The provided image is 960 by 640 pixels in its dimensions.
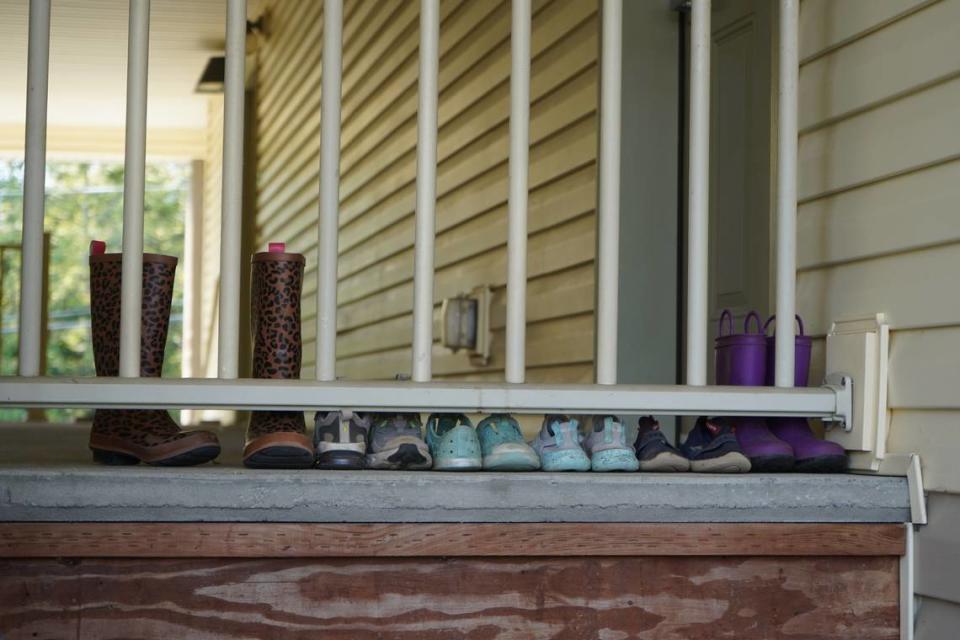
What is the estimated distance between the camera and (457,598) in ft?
6.48

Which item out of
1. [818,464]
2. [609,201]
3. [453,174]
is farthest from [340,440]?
[453,174]

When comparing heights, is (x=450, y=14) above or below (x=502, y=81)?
above

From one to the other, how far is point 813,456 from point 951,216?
0.51 meters

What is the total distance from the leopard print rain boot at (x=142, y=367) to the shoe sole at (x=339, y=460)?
0.65 ft

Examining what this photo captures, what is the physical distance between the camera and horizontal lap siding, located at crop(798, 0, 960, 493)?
209 cm

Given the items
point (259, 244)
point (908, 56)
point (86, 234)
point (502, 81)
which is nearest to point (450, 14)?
point (502, 81)

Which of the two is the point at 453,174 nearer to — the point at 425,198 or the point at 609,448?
the point at 425,198

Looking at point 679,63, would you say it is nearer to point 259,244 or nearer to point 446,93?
point 446,93

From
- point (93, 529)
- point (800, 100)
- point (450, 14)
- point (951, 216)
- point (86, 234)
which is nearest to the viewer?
point (93, 529)

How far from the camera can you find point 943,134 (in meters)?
2.11

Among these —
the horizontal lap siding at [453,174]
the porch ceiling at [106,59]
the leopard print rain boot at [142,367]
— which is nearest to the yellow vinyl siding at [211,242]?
the porch ceiling at [106,59]

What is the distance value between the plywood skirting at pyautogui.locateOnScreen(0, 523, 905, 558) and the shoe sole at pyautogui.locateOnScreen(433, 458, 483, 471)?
0.14 metres

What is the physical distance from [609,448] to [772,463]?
1.03 feet

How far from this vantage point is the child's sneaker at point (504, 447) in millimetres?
2104
